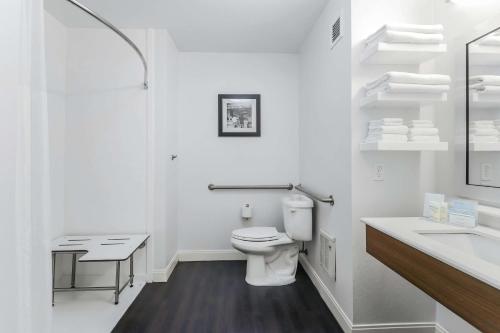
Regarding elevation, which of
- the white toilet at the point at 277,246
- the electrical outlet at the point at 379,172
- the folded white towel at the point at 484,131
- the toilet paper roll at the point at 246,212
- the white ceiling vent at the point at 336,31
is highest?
the white ceiling vent at the point at 336,31

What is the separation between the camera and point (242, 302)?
2264mm

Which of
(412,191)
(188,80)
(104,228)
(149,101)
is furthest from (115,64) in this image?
(412,191)

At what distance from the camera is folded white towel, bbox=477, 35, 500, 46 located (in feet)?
4.65

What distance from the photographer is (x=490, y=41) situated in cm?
146

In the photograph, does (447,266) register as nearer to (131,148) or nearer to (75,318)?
(75,318)

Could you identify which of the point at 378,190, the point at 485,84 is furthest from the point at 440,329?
the point at 485,84

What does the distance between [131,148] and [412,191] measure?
7.68 feet

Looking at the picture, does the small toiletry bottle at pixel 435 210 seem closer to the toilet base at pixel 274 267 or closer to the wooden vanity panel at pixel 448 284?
the wooden vanity panel at pixel 448 284

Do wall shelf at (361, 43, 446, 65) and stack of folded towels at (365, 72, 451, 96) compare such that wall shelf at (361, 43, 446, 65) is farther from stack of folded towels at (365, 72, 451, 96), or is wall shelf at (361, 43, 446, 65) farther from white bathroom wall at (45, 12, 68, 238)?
white bathroom wall at (45, 12, 68, 238)

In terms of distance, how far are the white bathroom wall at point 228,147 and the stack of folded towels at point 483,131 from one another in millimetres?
1810

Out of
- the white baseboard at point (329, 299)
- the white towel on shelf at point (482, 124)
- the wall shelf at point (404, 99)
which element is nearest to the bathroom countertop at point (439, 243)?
the white towel on shelf at point (482, 124)

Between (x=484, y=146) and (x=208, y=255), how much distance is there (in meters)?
2.64

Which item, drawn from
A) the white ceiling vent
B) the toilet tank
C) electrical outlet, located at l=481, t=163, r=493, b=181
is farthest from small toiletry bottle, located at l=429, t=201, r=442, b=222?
the white ceiling vent

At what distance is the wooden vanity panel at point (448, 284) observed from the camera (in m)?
0.81
